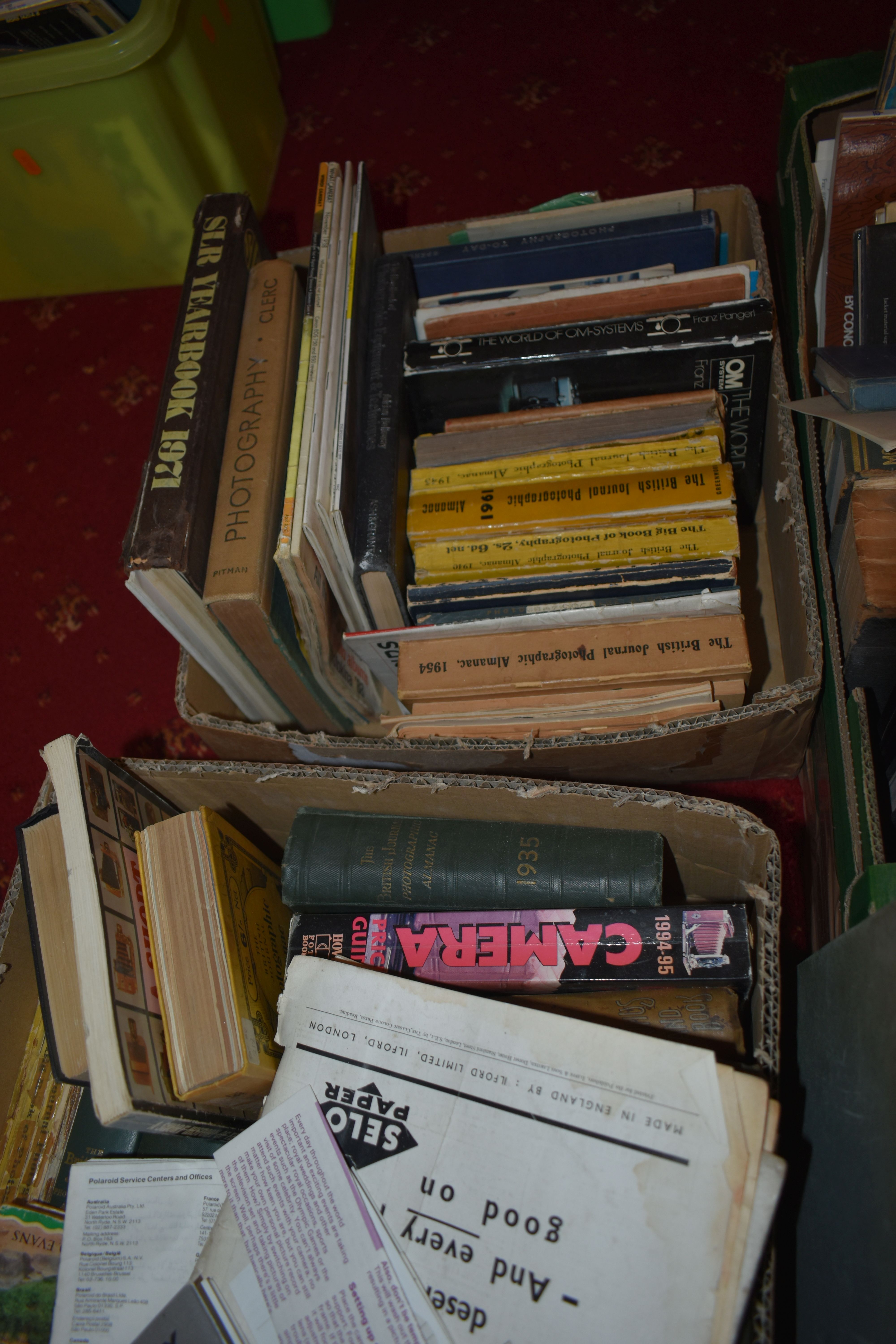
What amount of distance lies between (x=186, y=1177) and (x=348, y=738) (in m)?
0.42

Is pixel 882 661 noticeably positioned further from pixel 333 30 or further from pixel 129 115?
pixel 333 30

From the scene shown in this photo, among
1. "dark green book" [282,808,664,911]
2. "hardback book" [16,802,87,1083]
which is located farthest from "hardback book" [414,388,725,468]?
"hardback book" [16,802,87,1083]

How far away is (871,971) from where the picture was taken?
0.62 metres

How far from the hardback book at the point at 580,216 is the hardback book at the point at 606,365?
0.71 feet

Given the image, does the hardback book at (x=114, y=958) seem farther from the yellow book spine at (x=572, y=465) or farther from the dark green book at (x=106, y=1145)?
the yellow book spine at (x=572, y=465)

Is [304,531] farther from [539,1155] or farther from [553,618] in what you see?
[539,1155]

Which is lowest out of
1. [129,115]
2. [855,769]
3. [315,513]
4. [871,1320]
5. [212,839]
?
[871,1320]

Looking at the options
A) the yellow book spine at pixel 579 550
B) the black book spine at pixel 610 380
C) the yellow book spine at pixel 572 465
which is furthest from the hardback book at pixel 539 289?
the yellow book spine at pixel 579 550

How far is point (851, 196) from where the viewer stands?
38.1 inches

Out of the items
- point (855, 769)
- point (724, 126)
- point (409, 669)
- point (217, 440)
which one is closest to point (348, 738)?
point (409, 669)

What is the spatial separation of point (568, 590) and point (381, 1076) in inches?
20.7

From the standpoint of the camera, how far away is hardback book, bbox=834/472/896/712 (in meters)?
0.78

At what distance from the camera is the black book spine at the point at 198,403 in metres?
0.87

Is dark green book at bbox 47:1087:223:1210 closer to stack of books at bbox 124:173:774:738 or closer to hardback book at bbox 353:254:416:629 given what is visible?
stack of books at bbox 124:173:774:738
